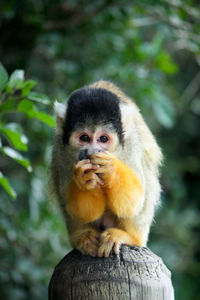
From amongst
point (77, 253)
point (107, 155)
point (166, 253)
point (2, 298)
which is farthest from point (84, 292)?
point (166, 253)

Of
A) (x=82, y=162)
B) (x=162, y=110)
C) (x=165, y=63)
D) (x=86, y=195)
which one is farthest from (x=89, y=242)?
(x=165, y=63)

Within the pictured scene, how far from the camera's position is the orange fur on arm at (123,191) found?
2.87 metres

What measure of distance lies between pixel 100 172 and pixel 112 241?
0.41m

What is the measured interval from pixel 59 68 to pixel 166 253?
3.39 meters

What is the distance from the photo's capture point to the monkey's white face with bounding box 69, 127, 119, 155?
2.98 metres

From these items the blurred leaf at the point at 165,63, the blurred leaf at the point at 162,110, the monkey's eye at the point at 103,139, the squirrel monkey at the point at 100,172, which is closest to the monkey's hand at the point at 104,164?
the squirrel monkey at the point at 100,172

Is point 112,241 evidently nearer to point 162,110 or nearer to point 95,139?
point 95,139

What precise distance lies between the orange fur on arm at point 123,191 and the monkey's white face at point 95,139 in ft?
0.56

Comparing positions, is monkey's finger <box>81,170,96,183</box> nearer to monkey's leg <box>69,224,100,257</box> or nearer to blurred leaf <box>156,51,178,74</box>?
monkey's leg <box>69,224,100,257</box>

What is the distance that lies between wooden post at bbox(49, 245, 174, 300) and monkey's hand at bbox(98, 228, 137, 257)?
0.14 meters

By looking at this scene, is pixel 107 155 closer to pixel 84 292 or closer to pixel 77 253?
pixel 77 253

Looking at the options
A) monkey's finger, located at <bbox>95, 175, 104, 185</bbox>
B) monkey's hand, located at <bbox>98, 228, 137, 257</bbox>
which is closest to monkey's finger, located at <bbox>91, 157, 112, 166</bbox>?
monkey's finger, located at <bbox>95, 175, 104, 185</bbox>

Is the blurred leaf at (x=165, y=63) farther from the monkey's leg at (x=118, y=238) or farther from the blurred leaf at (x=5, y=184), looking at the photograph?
the blurred leaf at (x=5, y=184)

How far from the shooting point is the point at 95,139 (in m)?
3.00
